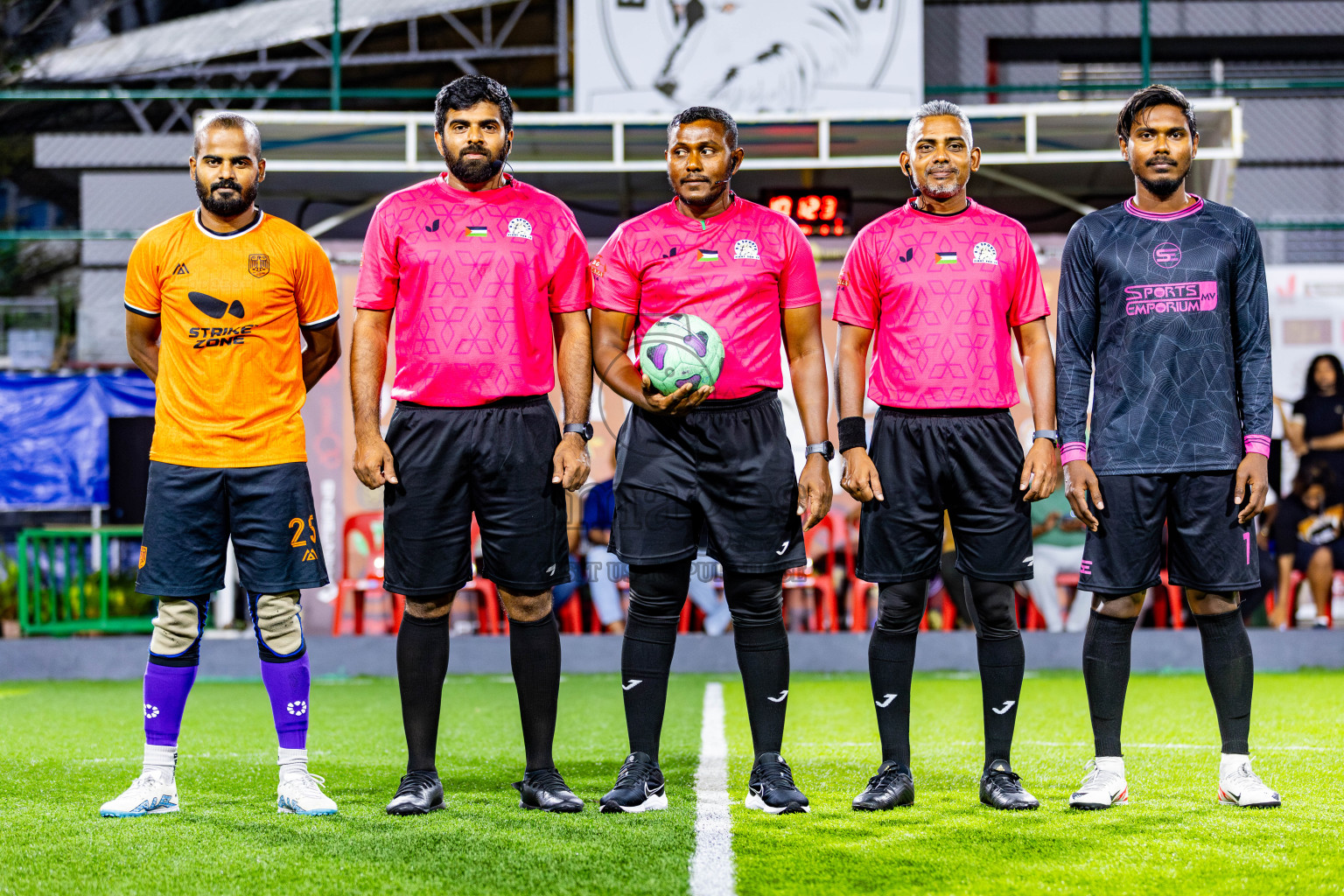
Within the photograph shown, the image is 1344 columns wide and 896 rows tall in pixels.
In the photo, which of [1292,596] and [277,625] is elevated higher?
[277,625]

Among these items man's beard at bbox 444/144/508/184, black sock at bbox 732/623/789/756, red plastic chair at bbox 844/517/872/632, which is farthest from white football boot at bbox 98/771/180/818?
red plastic chair at bbox 844/517/872/632

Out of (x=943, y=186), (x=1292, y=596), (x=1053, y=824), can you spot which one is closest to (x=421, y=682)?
(x=1053, y=824)

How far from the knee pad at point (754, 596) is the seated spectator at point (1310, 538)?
23.5 feet

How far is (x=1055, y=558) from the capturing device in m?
10.0

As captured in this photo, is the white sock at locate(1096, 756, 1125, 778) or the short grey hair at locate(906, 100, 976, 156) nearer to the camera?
the white sock at locate(1096, 756, 1125, 778)

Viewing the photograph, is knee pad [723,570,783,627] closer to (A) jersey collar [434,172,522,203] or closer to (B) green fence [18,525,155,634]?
(A) jersey collar [434,172,522,203]

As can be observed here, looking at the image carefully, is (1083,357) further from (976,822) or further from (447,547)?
(447,547)

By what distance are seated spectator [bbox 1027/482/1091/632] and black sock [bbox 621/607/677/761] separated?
591 cm

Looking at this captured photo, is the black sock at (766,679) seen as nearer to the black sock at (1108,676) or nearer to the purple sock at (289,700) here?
the black sock at (1108,676)

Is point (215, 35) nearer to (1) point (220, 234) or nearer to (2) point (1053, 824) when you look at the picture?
(1) point (220, 234)

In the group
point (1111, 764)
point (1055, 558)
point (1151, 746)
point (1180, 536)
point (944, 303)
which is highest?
point (944, 303)

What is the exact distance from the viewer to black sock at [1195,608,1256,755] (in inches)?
172

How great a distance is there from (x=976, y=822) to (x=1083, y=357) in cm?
156

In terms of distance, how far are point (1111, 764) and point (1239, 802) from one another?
15.4 inches
